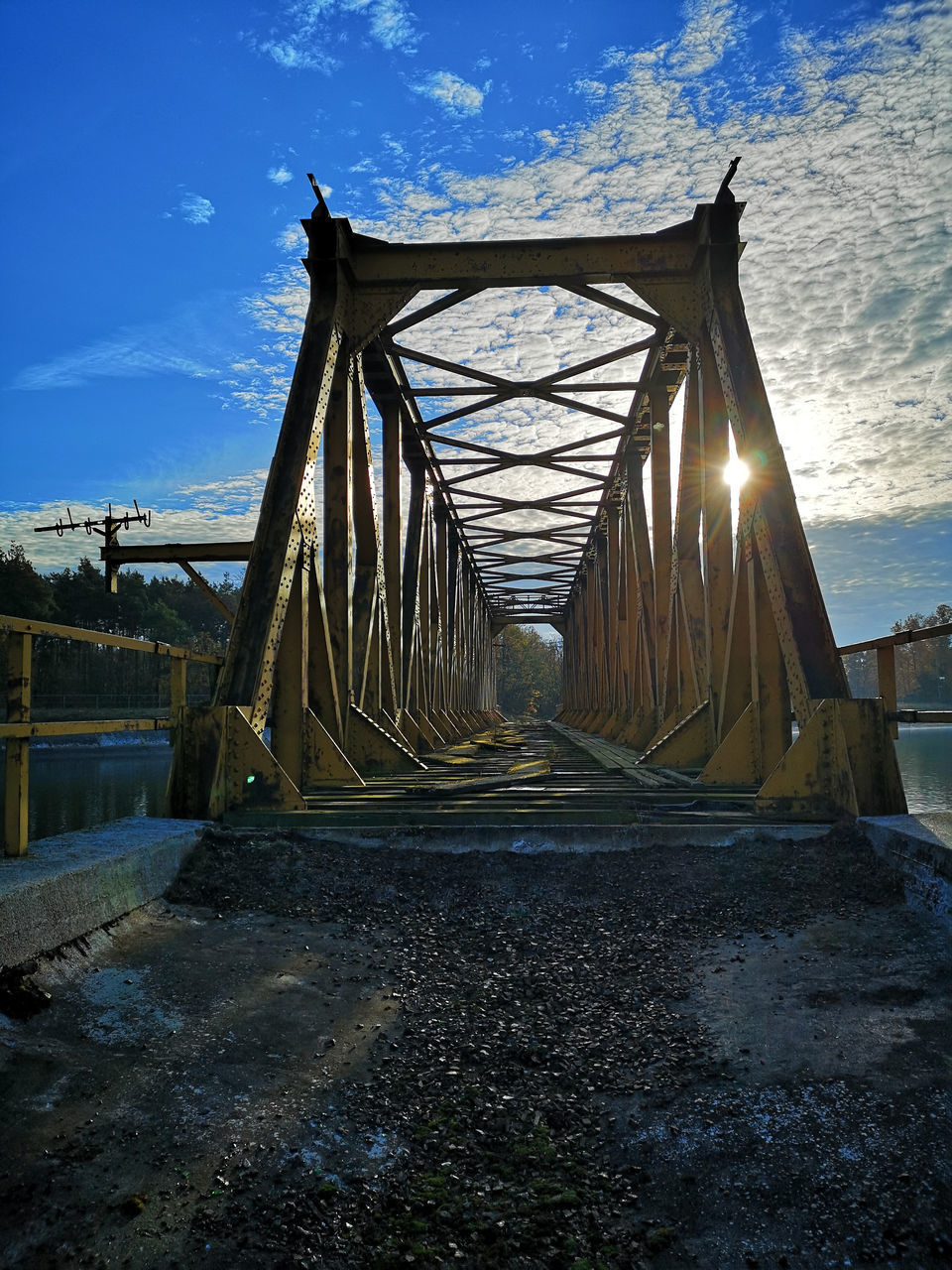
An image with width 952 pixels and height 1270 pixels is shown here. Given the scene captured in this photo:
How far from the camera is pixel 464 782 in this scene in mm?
6035

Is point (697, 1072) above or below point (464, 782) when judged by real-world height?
below

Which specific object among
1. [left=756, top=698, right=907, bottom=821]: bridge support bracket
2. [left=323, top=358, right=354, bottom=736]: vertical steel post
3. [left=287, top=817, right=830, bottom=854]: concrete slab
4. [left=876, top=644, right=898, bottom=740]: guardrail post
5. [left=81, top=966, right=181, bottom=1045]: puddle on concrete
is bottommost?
[left=81, top=966, right=181, bottom=1045]: puddle on concrete

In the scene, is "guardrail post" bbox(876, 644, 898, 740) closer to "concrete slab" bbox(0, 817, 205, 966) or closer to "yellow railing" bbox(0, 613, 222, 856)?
"concrete slab" bbox(0, 817, 205, 966)

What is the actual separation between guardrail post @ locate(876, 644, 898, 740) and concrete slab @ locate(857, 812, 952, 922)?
0.64 metres

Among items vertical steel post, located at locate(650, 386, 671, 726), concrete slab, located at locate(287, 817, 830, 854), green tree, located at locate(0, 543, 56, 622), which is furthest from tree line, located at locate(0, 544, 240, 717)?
concrete slab, located at locate(287, 817, 830, 854)

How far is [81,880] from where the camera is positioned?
2811 mm

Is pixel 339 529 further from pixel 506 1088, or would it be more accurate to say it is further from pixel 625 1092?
pixel 625 1092

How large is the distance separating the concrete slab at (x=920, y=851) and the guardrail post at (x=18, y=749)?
11.0ft

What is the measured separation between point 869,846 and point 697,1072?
1914 millimetres

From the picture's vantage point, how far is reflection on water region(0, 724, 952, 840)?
1549 centimetres

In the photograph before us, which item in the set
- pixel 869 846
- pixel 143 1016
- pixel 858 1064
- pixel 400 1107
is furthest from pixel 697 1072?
pixel 869 846

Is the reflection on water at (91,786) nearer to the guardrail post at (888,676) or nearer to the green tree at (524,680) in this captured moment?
the guardrail post at (888,676)

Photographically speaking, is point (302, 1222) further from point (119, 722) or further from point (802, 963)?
point (119, 722)

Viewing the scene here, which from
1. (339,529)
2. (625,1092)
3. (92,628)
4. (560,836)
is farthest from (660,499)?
(92,628)
